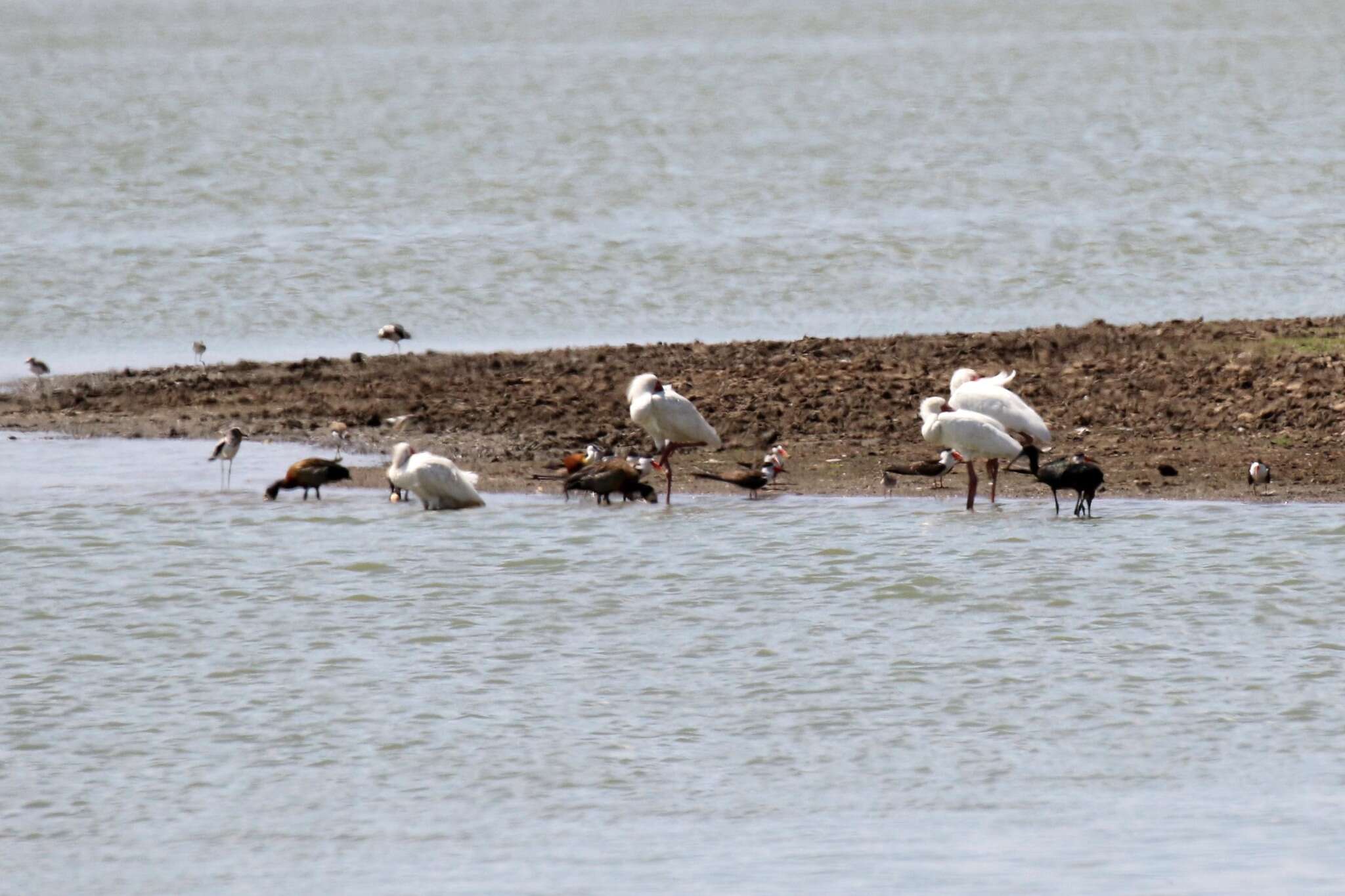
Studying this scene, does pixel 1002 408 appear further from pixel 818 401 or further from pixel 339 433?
pixel 339 433

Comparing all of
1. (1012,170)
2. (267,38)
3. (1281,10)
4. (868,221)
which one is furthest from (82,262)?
(1281,10)

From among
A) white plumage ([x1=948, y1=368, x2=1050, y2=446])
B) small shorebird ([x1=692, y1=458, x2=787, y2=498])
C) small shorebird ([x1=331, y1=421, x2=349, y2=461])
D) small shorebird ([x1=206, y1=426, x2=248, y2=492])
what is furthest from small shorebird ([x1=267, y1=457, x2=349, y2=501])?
white plumage ([x1=948, y1=368, x2=1050, y2=446])

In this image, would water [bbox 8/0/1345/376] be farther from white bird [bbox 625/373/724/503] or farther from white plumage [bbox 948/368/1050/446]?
white plumage [bbox 948/368/1050/446]

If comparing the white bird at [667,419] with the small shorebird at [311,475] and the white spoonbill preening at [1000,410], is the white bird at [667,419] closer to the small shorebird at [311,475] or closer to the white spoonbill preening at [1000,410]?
the white spoonbill preening at [1000,410]

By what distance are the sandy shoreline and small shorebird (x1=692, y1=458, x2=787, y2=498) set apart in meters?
0.18

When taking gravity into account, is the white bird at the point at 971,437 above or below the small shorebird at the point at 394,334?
below

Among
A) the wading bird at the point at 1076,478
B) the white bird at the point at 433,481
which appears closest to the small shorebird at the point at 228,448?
the white bird at the point at 433,481

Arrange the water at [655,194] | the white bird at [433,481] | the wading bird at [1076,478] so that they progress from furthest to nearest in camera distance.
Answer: the water at [655,194] → the white bird at [433,481] → the wading bird at [1076,478]

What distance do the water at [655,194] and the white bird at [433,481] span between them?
799 cm

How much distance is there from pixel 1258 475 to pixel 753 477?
11.9 feet

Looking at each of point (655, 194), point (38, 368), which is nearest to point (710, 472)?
point (38, 368)

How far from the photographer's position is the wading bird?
50.7ft

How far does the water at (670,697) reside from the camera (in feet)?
30.1

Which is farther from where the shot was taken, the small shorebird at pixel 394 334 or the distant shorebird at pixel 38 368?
the small shorebird at pixel 394 334
